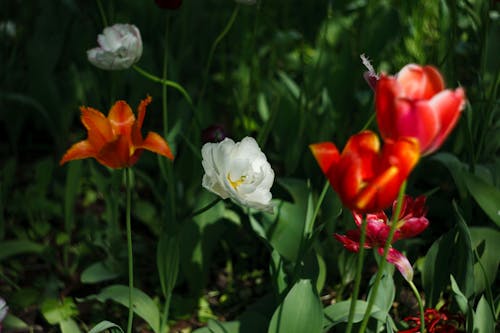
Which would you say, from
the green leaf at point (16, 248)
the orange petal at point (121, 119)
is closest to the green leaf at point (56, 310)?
the green leaf at point (16, 248)

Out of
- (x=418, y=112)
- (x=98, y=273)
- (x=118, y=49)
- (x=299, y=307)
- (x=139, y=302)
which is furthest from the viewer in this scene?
(x=98, y=273)

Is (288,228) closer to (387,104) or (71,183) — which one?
(71,183)

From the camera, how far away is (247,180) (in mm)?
1218

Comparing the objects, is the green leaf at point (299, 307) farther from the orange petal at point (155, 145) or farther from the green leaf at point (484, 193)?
the green leaf at point (484, 193)

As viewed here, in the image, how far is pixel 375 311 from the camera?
1.21 meters

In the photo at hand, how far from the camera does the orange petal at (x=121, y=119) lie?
107cm

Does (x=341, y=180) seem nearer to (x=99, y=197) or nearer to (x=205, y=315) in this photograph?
(x=205, y=315)

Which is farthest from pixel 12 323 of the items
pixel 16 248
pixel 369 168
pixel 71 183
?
pixel 369 168

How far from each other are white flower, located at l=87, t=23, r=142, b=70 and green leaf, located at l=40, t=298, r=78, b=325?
0.53 metres

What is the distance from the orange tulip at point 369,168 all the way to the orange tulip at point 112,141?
0.31m

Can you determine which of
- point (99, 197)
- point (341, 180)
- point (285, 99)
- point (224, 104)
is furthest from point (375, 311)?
point (224, 104)

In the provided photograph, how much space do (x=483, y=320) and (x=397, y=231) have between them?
0.32m

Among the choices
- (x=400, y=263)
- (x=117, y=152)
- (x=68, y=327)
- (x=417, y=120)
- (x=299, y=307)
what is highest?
(x=417, y=120)

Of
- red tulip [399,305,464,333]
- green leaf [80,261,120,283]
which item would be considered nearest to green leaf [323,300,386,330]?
red tulip [399,305,464,333]
